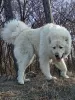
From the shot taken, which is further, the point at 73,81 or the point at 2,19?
the point at 2,19

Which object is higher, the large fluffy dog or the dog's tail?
the dog's tail

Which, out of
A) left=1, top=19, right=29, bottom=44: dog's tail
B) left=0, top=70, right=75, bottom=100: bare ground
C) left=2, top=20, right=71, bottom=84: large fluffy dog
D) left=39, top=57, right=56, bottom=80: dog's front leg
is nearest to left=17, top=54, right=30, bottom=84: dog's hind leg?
left=2, top=20, right=71, bottom=84: large fluffy dog

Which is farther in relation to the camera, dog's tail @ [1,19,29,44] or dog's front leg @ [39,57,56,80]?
dog's tail @ [1,19,29,44]

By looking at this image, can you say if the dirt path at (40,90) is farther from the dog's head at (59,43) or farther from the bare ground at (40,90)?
the dog's head at (59,43)

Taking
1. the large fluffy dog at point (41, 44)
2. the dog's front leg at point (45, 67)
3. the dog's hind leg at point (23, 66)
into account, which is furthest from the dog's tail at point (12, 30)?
the dog's front leg at point (45, 67)

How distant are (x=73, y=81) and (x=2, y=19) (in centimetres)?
845

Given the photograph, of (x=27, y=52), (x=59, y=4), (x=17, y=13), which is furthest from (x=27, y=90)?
(x=59, y=4)

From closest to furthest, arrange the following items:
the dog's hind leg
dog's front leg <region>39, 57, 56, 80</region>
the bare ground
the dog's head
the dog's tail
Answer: the bare ground < the dog's head < dog's front leg <region>39, 57, 56, 80</region> < the dog's hind leg < the dog's tail

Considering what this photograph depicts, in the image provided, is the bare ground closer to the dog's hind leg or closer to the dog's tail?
the dog's hind leg

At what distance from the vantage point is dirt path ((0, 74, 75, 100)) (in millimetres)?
6391

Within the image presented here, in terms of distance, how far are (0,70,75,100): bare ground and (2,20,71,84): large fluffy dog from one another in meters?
0.25

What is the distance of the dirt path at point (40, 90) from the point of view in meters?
6.39

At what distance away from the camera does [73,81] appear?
743cm

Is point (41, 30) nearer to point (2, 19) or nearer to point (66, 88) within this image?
point (66, 88)
